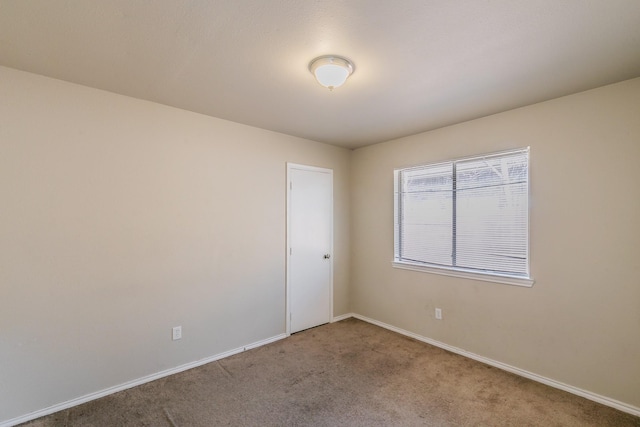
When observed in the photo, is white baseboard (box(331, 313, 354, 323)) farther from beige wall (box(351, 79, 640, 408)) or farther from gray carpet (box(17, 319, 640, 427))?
beige wall (box(351, 79, 640, 408))

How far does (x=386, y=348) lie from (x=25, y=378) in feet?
10.2

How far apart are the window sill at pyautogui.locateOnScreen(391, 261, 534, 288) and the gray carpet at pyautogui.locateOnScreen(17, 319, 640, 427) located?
2.78 feet

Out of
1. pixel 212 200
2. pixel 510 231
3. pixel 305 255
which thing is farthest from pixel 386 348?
pixel 212 200

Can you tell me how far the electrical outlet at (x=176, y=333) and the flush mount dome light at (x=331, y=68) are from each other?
8.40ft

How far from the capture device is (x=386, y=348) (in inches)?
130

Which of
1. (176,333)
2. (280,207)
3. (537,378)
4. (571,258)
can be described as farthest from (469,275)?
(176,333)

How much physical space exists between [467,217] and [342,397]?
220 centimetres

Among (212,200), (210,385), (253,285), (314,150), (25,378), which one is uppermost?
(314,150)

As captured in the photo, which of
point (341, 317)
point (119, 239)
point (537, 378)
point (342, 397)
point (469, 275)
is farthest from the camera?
point (341, 317)

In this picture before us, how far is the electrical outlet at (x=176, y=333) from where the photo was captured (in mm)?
2786

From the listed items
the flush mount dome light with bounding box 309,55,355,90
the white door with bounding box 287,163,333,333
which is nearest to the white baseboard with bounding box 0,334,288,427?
the white door with bounding box 287,163,333,333

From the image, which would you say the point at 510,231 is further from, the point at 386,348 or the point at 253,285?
the point at 253,285

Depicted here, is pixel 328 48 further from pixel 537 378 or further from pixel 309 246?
pixel 537 378

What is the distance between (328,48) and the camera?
1837mm
